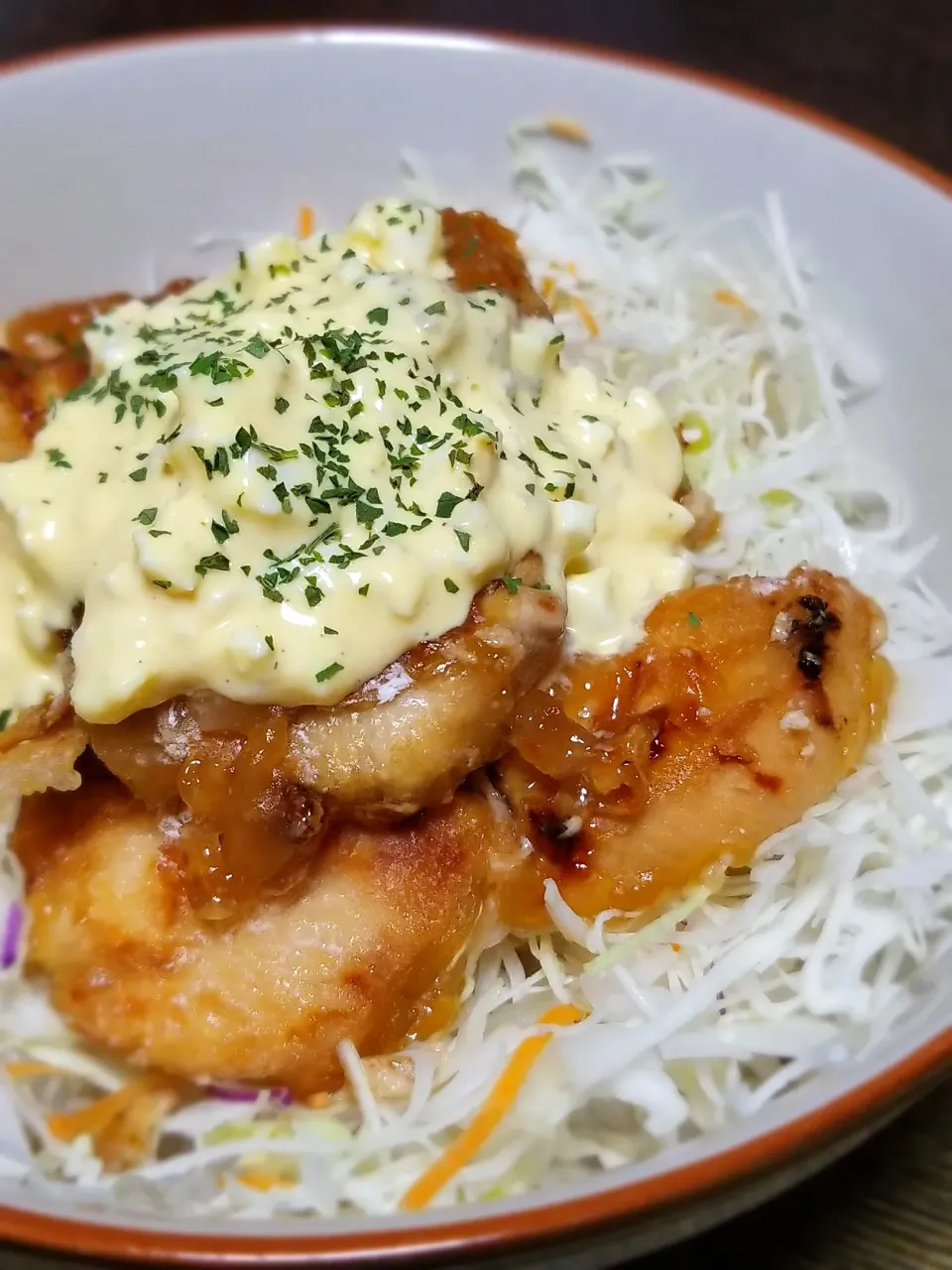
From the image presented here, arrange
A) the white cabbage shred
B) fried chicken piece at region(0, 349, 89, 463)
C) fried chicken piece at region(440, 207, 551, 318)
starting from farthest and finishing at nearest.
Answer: fried chicken piece at region(440, 207, 551, 318) < fried chicken piece at region(0, 349, 89, 463) < the white cabbage shred

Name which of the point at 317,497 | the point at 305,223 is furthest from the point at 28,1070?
the point at 305,223

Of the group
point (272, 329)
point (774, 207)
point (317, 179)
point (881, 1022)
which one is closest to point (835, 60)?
point (774, 207)

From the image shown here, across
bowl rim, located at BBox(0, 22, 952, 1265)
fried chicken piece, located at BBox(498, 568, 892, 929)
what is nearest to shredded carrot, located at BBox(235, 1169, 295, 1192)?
bowl rim, located at BBox(0, 22, 952, 1265)

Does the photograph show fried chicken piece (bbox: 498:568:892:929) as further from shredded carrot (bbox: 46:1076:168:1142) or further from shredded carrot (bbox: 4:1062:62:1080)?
shredded carrot (bbox: 4:1062:62:1080)

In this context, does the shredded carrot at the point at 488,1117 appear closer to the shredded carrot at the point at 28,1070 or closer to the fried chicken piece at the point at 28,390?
the shredded carrot at the point at 28,1070

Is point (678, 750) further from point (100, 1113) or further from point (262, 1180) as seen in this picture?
point (100, 1113)

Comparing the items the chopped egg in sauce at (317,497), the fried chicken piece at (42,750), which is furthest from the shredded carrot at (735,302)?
the fried chicken piece at (42,750)
